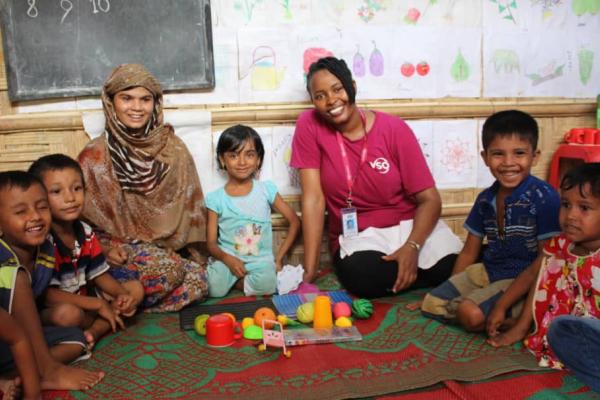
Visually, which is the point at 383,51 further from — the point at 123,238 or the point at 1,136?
the point at 1,136

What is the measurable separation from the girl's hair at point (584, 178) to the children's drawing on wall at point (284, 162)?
156 cm

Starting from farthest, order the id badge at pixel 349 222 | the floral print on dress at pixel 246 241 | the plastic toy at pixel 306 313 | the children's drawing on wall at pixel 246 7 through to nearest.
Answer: the children's drawing on wall at pixel 246 7 < the floral print on dress at pixel 246 241 < the id badge at pixel 349 222 < the plastic toy at pixel 306 313

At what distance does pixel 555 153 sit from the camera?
3262 mm

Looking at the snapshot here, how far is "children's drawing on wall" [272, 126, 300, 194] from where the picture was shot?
297cm

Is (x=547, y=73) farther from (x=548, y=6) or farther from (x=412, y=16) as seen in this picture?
(x=412, y=16)

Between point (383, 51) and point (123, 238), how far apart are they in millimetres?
1731

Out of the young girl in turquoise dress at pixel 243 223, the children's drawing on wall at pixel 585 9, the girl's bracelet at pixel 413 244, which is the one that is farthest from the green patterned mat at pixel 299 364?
the children's drawing on wall at pixel 585 9

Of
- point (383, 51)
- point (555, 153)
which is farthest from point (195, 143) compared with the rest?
point (555, 153)

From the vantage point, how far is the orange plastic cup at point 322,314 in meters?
2.09

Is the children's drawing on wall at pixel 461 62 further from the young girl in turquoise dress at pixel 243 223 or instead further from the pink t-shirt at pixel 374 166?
the young girl in turquoise dress at pixel 243 223

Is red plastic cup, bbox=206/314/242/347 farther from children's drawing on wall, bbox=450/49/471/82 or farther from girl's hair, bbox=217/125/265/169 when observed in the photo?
children's drawing on wall, bbox=450/49/471/82

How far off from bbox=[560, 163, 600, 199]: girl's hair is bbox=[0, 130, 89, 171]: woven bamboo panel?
7.35 feet

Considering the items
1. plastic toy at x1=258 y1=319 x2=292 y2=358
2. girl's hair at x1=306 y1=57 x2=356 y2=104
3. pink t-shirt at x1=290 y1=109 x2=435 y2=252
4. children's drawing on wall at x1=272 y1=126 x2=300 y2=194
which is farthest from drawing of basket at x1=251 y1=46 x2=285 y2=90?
plastic toy at x1=258 y1=319 x2=292 y2=358

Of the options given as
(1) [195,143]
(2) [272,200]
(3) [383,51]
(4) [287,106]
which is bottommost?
(2) [272,200]
